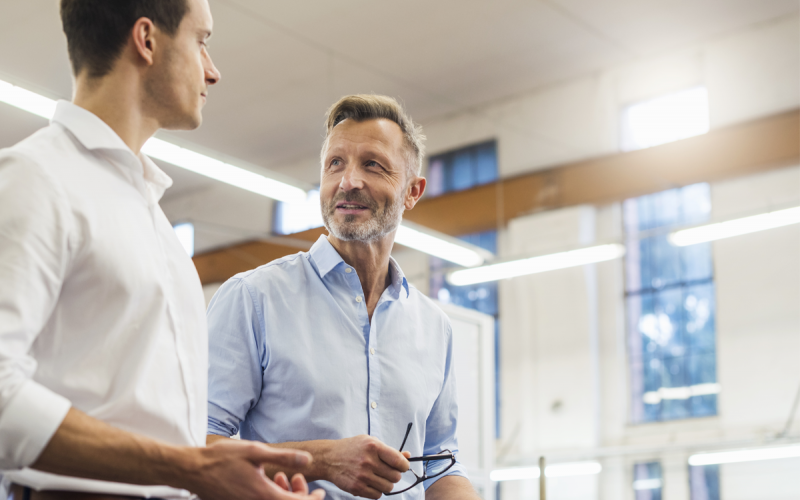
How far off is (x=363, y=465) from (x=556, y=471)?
8476mm

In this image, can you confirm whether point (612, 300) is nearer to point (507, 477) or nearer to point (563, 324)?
point (563, 324)

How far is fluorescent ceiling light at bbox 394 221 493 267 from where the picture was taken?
731 cm

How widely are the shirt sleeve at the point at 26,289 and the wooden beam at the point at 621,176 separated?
337 inches

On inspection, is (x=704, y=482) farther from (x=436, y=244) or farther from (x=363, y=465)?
(x=363, y=465)

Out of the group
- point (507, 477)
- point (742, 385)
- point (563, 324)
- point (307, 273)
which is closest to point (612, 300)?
point (563, 324)

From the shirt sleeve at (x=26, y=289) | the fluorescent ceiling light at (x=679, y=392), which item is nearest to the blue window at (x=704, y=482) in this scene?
the fluorescent ceiling light at (x=679, y=392)

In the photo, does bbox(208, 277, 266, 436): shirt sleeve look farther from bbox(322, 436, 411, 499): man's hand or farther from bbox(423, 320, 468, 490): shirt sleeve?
bbox(423, 320, 468, 490): shirt sleeve

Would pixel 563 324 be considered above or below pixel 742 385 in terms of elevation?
above

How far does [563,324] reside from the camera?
390 inches

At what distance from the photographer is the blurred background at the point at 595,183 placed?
851 cm

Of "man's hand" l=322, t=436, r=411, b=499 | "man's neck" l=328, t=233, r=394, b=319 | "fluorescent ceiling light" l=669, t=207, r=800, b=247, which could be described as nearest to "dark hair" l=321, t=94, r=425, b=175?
"man's neck" l=328, t=233, r=394, b=319

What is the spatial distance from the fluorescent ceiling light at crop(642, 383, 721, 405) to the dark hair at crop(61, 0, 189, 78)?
341 inches

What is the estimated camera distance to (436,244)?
755 centimetres

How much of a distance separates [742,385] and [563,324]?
2.08 meters
